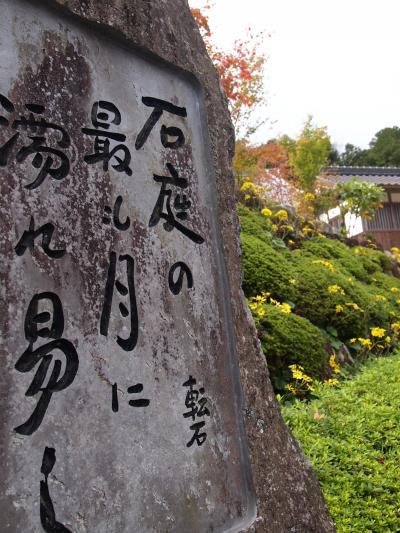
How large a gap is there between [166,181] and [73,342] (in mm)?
749

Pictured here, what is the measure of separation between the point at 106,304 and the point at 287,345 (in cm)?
341

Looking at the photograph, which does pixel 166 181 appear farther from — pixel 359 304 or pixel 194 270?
pixel 359 304

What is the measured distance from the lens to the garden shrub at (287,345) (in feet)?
15.8

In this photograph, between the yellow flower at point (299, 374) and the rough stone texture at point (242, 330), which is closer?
the rough stone texture at point (242, 330)

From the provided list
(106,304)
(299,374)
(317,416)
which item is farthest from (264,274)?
(106,304)

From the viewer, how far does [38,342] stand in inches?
62.6

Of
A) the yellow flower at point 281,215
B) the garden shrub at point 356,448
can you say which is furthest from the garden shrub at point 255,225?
the garden shrub at point 356,448

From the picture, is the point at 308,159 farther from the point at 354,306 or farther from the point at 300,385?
the point at 300,385

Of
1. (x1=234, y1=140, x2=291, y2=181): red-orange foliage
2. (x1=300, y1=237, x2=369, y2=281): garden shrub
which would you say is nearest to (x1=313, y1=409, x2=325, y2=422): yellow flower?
(x1=300, y1=237, x2=369, y2=281): garden shrub

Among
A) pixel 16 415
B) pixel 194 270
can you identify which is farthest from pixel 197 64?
pixel 16 415

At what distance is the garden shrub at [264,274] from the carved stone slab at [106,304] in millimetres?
3878

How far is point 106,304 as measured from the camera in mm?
1776

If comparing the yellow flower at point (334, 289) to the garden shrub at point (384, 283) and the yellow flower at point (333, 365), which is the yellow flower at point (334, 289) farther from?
the garden shrub at point (384, 283)

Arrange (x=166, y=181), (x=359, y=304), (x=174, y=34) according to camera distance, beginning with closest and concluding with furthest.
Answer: (x=166, y=181)
(x=174, y=34)
(x=359, y=304)
